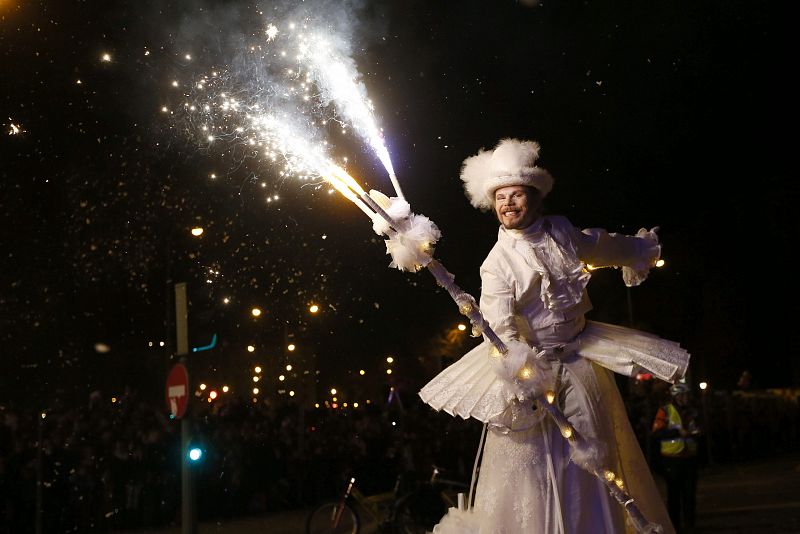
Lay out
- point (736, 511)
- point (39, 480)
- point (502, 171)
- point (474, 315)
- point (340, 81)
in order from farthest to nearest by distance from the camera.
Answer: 1. point (736, 511)
2. point (39, 480)
3. point (340, 81)
4. point (502, 171)
5. point (474, 315)

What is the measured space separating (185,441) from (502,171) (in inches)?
295

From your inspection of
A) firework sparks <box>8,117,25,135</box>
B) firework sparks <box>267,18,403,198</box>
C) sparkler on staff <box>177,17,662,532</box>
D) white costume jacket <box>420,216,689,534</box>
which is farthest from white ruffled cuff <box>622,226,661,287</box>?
firework sparks <box>8,117,25,135</box>

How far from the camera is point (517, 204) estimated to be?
511cm

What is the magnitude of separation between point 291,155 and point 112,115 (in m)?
8.54

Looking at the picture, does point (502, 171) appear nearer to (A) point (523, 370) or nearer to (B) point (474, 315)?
(B) point (474, 315)

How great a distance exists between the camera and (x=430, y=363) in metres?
35.7

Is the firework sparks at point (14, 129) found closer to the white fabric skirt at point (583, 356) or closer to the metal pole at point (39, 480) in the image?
the metal pole at point (39, 480)

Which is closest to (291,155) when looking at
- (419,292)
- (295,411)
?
(295,411)

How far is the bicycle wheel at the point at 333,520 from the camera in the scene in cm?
1240

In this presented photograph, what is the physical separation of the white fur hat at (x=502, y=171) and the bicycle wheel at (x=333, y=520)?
7978mm

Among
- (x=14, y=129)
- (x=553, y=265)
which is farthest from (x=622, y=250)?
(x=14, y=129)

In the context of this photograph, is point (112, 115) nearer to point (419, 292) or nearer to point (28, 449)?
point (28, 449)

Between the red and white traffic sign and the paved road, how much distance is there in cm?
314

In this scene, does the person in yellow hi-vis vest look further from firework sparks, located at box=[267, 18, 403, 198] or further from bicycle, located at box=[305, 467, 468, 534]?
firework sparks, located at box=[267, 18, 403, 198]
